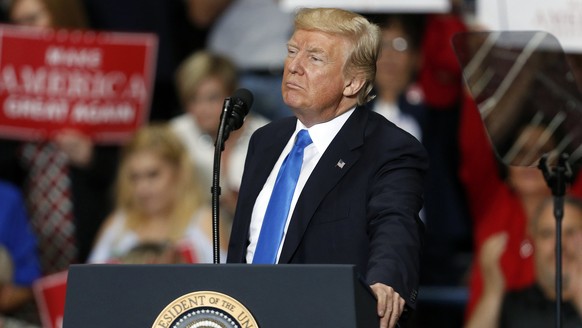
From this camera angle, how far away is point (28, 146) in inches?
268

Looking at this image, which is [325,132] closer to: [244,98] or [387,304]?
[244,98]

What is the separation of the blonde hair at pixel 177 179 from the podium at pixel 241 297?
10.1 ft

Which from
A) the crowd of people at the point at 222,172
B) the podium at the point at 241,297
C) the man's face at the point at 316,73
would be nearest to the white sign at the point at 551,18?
the crowd of people at the point at 222,172

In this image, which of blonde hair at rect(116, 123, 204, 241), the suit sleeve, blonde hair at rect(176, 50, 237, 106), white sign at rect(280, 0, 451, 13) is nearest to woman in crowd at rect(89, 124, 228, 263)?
blonde hair at rect(116, 123, 204, 241)

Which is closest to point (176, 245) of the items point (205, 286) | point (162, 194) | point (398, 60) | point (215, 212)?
point (162, 194)

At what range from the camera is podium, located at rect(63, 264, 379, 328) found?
289cm

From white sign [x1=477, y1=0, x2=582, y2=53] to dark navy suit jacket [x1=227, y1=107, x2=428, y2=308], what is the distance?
225cm

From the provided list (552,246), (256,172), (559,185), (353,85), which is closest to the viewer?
(353,85)

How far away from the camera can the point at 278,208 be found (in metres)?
3.47

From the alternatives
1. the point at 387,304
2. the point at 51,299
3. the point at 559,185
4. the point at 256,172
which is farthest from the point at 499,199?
the point at 387,304

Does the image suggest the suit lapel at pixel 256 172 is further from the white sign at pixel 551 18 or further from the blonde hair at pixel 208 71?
the blonde hair at pixel 208 71

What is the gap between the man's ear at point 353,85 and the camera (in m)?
3.49

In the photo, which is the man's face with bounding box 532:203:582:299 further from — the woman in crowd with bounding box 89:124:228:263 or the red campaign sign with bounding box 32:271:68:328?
the red campaign sign with bounding box 32:271:68:328

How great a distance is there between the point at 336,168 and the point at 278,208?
0.19m
